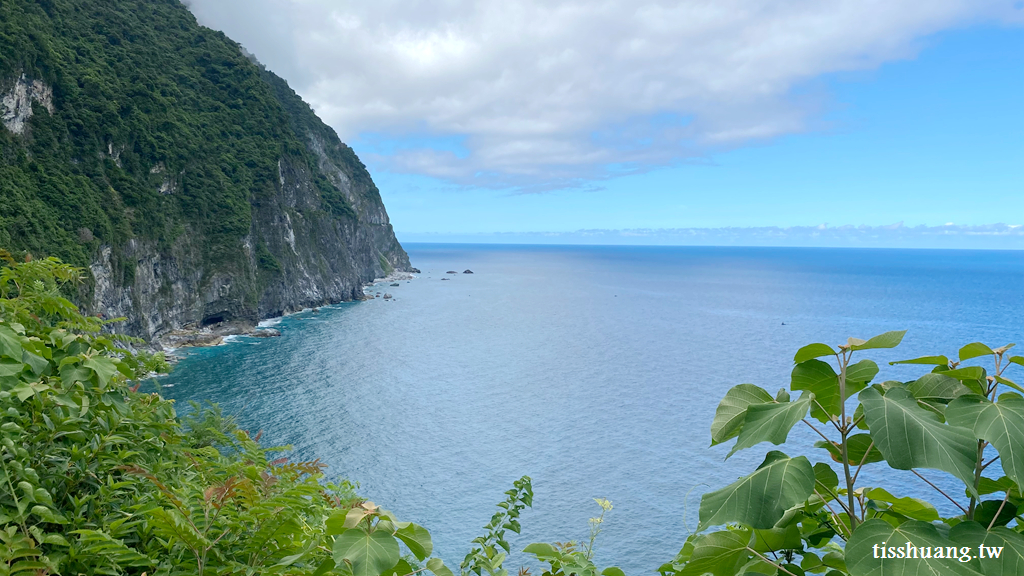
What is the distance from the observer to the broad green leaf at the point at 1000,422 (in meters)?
1.23

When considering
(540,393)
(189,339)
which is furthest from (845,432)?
(189,339)

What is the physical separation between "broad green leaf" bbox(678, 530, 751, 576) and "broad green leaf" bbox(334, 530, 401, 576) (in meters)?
0.91

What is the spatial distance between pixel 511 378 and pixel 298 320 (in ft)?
125

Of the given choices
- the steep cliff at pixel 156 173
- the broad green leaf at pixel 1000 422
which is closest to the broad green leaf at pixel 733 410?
the broad green leaf at pixel 1000 422

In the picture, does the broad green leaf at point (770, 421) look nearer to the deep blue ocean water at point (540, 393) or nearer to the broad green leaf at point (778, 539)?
the broad green leaf at point (778, 539)

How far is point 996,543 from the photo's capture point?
129 centimetres

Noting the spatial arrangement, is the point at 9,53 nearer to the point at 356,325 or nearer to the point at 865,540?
the point at 356,325

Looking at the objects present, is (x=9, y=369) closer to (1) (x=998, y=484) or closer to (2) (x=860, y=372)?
(2) (x=860, y=372)

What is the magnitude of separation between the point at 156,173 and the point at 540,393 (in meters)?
54.4

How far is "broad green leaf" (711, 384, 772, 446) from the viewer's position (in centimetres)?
169

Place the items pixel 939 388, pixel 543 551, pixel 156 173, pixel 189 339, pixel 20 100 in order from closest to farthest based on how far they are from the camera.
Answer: pixel 939 388 → pixel 543 551 → pixel 20 100 → pixel 189 339 → pixel 156 173

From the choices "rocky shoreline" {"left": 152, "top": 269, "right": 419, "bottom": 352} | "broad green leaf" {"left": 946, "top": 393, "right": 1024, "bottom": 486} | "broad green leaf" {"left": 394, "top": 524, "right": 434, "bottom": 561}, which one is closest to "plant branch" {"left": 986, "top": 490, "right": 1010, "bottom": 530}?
"broad green leaf" {"left": 946, "top": 393, "right": 1024, "bottom": 486}

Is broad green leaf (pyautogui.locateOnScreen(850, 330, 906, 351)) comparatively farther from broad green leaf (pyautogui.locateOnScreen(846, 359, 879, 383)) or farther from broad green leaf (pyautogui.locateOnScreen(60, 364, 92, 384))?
broad green leaf (pyautogui.locateOnScreen(60, 364, 92, 384))

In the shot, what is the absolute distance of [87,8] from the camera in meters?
71.5
